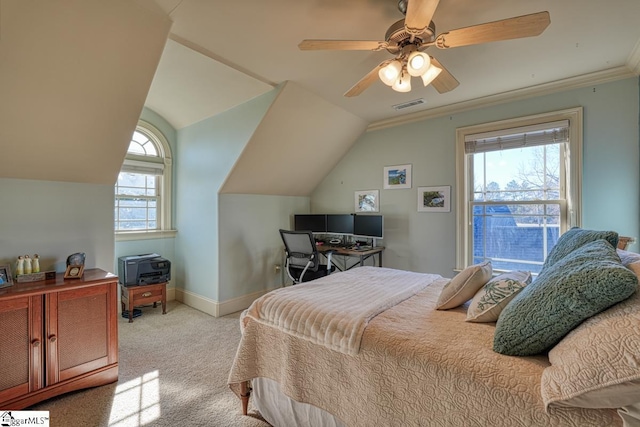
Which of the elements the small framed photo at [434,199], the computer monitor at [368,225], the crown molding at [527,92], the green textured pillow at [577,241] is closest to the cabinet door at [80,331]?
the computer monitor at [368,225]

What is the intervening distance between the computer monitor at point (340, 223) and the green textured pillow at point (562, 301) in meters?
2.97

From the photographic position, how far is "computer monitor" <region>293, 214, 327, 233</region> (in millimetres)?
4332

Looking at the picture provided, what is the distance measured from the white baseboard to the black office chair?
78 cm

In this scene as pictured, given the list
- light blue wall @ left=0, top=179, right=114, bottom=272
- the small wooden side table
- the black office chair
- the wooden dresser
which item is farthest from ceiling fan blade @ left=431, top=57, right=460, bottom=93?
the small wooden side table

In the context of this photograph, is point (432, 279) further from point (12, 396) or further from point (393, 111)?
point (12, 396)

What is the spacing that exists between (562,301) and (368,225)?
9.70 ft

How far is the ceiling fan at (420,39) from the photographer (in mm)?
1380

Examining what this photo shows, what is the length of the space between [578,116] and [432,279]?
225cm

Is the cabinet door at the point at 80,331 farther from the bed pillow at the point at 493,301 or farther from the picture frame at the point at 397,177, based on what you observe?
the picture frame at the point at 397,177

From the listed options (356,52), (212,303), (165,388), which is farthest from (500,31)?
(212,303)

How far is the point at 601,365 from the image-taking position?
0.79 metres

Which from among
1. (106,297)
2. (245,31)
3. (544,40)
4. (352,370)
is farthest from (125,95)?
(544,40)

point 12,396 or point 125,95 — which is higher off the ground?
point 125,95

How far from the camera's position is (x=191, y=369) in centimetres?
233
